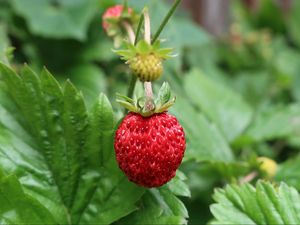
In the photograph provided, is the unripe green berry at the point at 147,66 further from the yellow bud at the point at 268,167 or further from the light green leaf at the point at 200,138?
the yellow bud at the point at 268,167

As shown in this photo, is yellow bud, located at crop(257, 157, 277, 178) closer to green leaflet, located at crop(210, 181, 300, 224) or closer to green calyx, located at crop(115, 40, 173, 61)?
green leaflet, located at crop(210, 181, 300, 224)

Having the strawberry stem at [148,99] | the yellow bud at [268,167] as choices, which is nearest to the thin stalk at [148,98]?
the strawberry stem at [148,99]

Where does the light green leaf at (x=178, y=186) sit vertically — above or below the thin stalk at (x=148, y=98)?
below

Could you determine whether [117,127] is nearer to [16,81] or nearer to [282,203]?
[16,81]

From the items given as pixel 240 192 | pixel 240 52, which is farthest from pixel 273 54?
pixel 240 192

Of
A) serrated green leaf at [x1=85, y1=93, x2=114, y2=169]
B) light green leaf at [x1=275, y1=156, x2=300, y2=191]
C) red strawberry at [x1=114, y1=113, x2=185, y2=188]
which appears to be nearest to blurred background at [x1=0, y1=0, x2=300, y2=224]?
light green leaf at [x1=275, y1=156, x2=300, y2=191]
